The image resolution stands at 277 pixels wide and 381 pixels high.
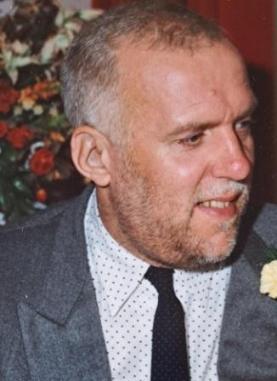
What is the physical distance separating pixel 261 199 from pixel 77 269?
0.91 meters

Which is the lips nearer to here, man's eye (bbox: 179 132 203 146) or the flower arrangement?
man's eye (bbox: 179 132 203 146)

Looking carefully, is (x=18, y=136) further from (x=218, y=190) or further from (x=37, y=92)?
(x=218, y=190)

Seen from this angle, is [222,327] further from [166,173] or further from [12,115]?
[12,115]

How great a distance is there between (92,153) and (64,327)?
409 mm

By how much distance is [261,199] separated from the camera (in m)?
2.35

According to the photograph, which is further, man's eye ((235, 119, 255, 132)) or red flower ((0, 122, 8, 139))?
red flower ((0, 122, 8, 139))

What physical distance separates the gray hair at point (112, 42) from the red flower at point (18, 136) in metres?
0.63

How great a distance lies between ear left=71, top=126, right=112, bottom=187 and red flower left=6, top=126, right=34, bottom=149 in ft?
2.16

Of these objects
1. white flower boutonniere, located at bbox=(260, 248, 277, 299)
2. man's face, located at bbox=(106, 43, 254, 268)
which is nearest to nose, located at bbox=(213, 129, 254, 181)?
man's face, located at bbox=(106, 43, 254, 268)

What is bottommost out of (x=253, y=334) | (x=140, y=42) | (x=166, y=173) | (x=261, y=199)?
(x=261, y=199)

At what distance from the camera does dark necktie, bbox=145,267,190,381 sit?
62.3 inches

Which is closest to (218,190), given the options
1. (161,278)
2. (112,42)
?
(161,278)

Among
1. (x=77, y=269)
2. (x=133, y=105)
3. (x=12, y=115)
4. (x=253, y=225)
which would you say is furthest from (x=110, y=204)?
(x=12, y=115)

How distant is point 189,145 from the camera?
1.48 meters
